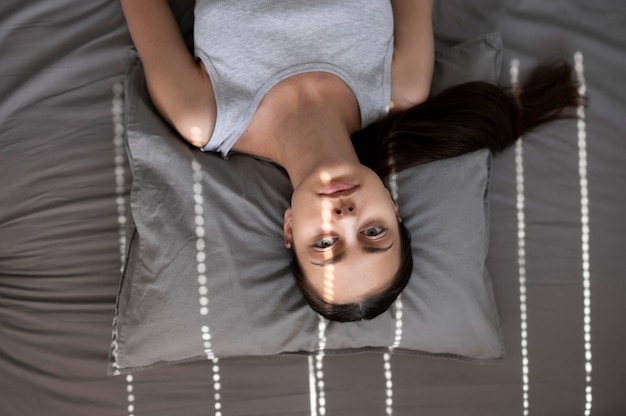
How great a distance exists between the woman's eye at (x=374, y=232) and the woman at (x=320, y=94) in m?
0.06

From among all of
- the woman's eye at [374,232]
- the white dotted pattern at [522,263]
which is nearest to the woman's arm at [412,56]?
the white dotted pattern at [522,263]

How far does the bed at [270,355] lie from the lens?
52.8 inches

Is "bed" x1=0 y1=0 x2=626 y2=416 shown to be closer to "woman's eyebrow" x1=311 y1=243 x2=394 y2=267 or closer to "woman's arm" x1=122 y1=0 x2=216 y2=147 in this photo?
"woman's arm" x1=122 y1=0 x2=216 y2=147

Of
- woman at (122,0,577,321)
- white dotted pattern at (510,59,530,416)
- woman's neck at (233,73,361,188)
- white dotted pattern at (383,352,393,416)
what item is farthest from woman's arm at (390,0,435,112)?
white dotted pattern at (383,352,393,416)

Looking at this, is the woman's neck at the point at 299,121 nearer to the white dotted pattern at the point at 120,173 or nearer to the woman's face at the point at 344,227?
the woman's face at the point at 344,227

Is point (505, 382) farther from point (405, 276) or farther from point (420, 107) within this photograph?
point (420, 107)

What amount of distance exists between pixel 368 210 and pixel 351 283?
0.47 feet

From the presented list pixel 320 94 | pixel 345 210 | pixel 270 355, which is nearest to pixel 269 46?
pixel 320 94

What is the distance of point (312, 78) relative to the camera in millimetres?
1289

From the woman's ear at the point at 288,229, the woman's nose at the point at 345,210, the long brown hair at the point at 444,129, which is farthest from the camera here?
the long brown hair at the point at 444,129

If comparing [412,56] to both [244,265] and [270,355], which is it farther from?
[270,355]

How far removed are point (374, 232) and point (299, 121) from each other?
30cm

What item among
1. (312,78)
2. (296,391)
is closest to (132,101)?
(312,78)

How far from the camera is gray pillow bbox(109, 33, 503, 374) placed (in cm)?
126
